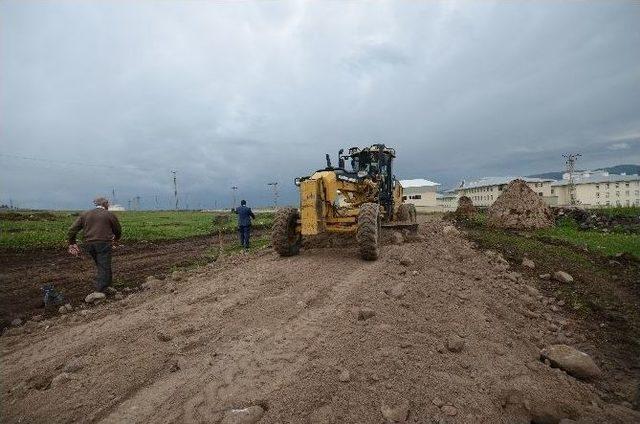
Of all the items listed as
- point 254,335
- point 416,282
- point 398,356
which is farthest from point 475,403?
point 416,282

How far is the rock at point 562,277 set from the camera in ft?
27.6

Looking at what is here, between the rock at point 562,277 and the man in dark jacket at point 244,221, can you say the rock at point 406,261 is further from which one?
the man in dark jacket at point 244,221

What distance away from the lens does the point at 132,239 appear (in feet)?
63.2

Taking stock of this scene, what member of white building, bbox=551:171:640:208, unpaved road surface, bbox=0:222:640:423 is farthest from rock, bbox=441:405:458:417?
white building, bbox=551:171:640:208

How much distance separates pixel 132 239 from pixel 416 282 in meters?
17.0

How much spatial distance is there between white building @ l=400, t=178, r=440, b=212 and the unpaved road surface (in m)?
63.0

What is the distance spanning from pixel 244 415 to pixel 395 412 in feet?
4.29

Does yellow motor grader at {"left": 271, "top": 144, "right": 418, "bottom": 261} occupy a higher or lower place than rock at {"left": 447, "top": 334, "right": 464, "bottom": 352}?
higher

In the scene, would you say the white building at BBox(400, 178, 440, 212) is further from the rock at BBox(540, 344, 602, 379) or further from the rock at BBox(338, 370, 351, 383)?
the rock at BBox(338, 370, 351, 383)

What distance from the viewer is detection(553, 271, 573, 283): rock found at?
8.41 metres

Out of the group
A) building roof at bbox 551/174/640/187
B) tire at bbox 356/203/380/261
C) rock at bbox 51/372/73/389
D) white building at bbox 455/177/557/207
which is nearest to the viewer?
rock at bbox 51/372/73/389

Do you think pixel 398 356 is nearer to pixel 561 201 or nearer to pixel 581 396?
pixel 581 396

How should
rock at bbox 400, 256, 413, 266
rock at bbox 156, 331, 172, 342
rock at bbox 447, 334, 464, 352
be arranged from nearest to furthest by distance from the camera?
rock at bbox 447, 334, 464, 352, rock at bbox 156, 331, 172, 342, rock at bbox 400, 256, 413, 266

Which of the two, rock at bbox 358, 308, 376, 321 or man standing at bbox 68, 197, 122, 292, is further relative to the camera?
man standing at bbox 68, 197, 122, 292
